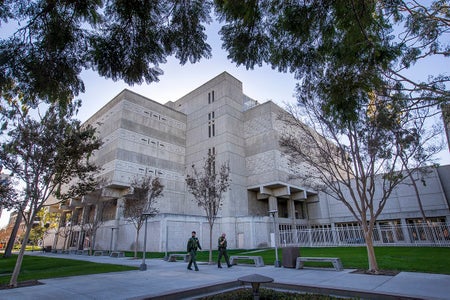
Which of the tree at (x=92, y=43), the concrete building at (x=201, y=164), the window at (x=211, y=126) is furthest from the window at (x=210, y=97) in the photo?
the tree at (x=92, y=43)

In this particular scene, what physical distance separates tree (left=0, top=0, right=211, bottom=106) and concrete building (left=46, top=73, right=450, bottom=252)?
2399 centimetres

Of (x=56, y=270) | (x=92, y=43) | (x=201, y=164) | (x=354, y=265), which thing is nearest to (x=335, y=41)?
(x=92, y=43)

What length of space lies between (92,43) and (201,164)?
33645mm

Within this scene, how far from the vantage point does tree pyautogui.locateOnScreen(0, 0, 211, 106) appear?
5105 mm

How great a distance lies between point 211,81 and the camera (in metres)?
42.3

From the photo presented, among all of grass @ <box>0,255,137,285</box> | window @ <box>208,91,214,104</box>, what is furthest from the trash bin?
window @ <box>208,91,214,104</box>

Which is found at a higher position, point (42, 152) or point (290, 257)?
point (42, 152)

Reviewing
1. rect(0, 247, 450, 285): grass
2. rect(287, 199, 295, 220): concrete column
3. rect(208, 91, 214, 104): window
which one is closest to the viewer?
rect(0, 247, 450, 285): grass

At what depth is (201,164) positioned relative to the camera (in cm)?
3881

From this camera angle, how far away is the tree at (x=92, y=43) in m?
5.11

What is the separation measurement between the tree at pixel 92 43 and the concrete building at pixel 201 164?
2399 centimetres

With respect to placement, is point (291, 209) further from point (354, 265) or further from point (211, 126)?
point (354, 265)

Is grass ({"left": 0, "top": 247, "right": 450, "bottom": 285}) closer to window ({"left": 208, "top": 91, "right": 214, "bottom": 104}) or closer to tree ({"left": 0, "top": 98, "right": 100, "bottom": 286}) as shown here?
tree ({"left": 0, "top": 98, "right": 100, "bottom": 286})

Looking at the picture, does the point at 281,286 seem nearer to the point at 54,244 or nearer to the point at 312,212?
the point at 312,212
